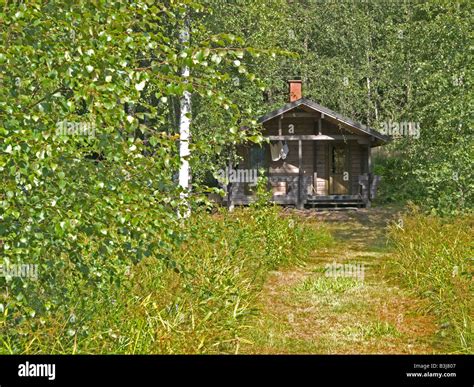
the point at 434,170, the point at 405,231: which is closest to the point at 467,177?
the point at 434,170

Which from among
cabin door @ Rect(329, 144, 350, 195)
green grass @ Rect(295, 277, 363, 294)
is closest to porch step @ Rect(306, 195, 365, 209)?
cabin door @ Rect(329, 144, 350, 195)

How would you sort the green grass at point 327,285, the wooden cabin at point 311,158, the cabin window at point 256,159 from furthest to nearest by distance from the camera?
the cabin window at point 256,159, the wooden cabin at point 311,158, the green grass at point 327,285

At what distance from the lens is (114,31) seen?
4266mm

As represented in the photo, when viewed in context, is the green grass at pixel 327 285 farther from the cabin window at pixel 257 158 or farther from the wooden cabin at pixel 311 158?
the cabin window at pixel 257 158

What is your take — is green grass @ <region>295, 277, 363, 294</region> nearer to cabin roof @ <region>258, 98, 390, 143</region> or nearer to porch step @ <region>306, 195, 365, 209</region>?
cabin roof @ <region>258, 98, 390, 143</region>

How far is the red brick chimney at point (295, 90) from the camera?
26.5 metres

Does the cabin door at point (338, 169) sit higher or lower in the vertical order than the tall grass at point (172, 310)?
higher

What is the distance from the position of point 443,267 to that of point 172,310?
17.4 feet

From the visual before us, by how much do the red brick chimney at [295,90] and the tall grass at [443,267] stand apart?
1290 cm

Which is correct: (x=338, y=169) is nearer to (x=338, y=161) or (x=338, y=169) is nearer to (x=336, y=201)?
(x=338, y=161)

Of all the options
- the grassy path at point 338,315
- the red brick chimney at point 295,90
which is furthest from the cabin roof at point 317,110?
the grassy path at point 338,315

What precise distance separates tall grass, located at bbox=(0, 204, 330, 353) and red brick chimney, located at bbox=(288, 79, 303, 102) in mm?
15911

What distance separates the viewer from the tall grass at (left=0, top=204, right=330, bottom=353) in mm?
5316
